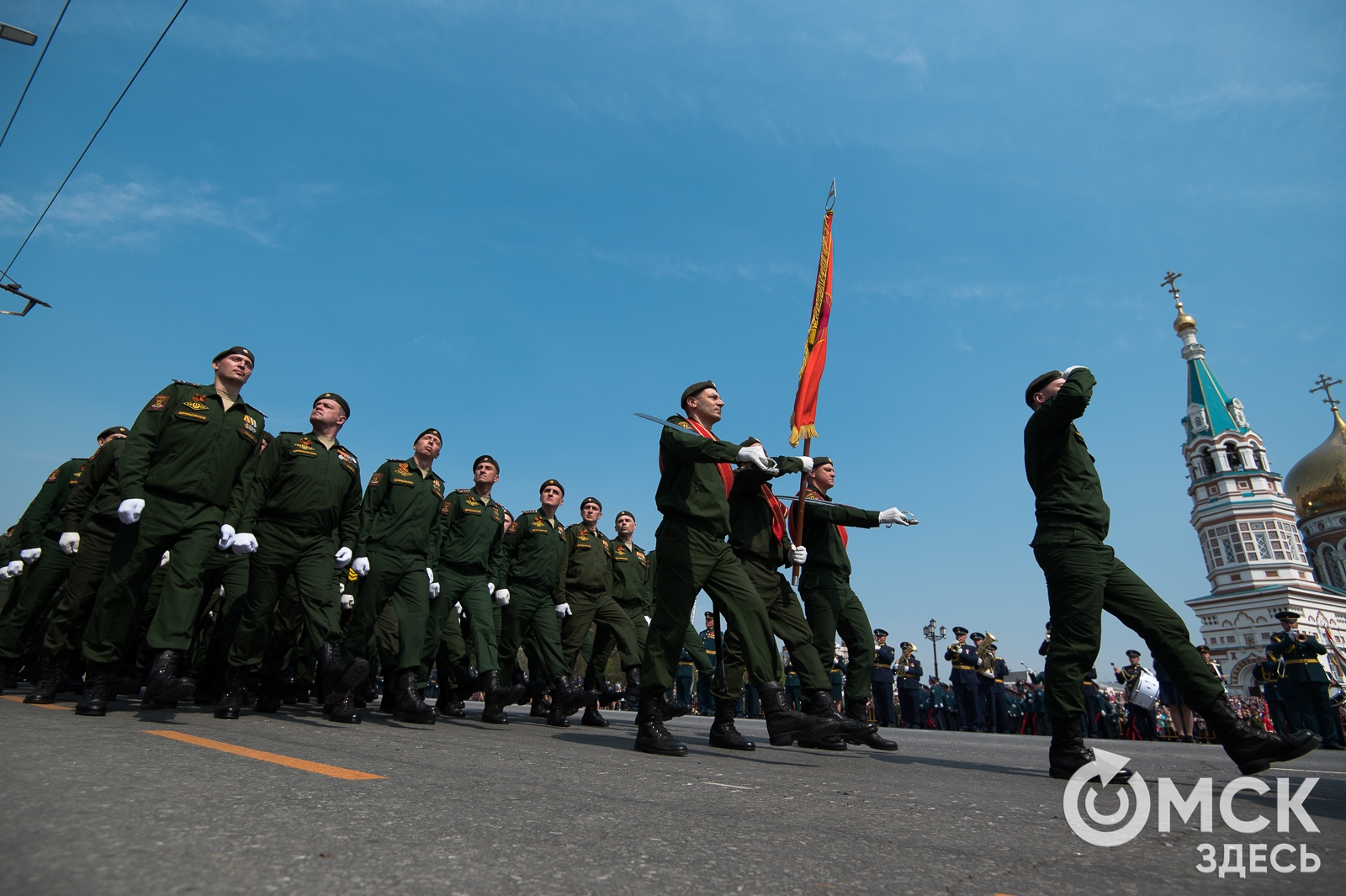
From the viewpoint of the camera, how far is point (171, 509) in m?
5.18

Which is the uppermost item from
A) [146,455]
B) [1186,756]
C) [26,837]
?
[146,455]

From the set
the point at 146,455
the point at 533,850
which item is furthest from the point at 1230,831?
the point at 146,455

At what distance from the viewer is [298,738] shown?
4254 millimetres

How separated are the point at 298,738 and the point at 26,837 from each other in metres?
2.60

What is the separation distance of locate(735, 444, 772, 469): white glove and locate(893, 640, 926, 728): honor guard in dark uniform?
13.4m

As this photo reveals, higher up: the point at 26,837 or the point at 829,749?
the point at 829,749

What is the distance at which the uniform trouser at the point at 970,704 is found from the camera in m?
16.4

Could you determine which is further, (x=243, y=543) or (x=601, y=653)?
(x=601, y=653)

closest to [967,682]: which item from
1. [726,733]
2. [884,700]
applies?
[884,700]

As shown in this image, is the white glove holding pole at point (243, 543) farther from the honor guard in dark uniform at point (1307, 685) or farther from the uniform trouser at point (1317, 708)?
the uniform trouser at point (1317, 708)

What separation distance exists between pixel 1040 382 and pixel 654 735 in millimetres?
3469

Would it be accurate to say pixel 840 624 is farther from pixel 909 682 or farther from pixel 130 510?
pixel 909 682

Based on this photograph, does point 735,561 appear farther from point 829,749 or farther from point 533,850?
point 533,850

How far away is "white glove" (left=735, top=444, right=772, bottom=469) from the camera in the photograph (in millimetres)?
4766
